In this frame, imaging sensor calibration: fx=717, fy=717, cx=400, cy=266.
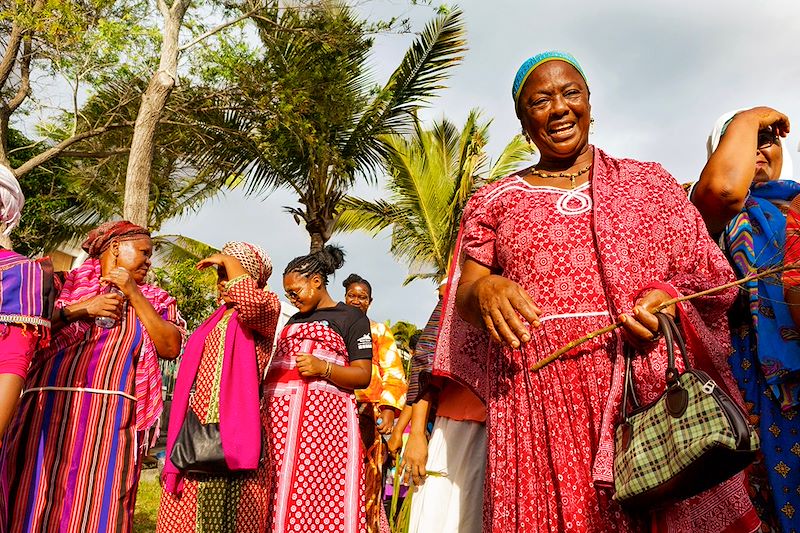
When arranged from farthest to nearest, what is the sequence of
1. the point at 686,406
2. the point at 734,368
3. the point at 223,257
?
1. the point at 223,257
2. the point at 734,368
3. the point at 686,406

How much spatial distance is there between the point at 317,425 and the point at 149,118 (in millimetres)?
6787

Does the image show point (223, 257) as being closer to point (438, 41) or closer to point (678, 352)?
point (678, 352)

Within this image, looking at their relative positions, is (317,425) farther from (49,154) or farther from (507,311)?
(49,154)

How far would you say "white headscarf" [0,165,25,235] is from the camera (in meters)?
2.79

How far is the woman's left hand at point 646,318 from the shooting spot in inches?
72.2

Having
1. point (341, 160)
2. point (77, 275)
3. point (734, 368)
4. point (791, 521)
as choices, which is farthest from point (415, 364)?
point (341, 160)

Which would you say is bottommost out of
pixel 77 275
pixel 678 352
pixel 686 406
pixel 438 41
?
pixel 686 406

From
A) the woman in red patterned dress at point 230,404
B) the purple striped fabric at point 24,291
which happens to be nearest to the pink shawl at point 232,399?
the woman in red patterned dress at point 230,404

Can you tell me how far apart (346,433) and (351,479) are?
10.6 inches

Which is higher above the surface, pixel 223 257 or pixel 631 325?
pixel 223 257

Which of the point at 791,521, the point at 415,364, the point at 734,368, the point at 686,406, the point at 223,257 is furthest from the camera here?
the point at 223,257

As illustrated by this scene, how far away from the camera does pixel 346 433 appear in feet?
14.1

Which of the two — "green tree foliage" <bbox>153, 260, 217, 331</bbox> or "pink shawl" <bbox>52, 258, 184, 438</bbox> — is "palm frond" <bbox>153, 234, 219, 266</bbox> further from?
"pink shawl" <bbox>52, 258, 184, 438</bbox>

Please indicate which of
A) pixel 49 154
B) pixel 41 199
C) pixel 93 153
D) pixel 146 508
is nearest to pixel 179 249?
pixel 41 199
